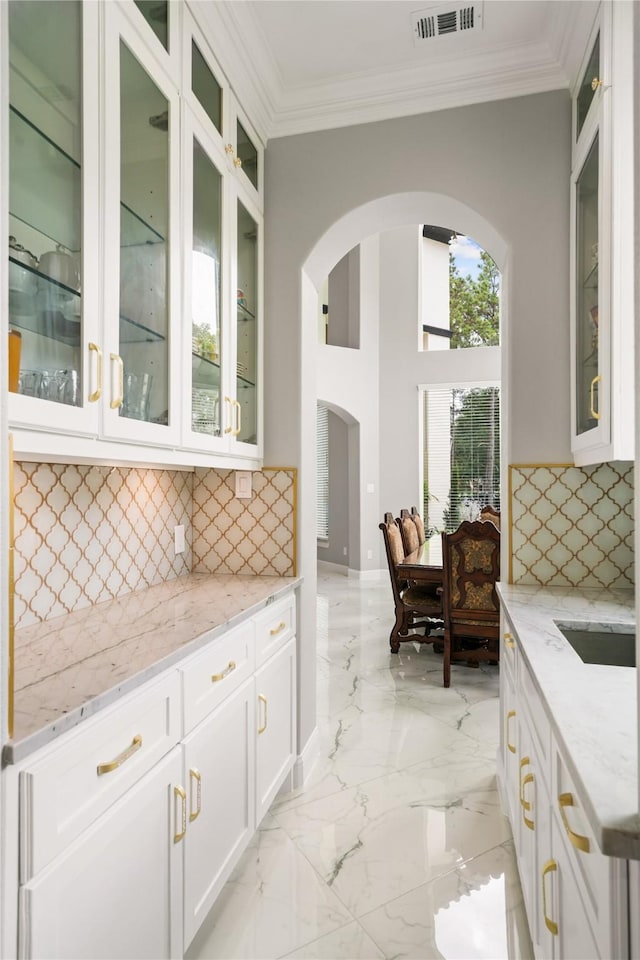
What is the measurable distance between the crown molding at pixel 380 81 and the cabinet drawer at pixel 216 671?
6.76 ft

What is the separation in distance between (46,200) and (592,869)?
1.62m

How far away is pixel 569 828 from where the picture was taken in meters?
1.02

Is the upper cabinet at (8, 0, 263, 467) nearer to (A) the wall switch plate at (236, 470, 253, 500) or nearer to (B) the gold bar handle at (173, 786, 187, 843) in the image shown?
(A) the wall switch plate at (236, 470, 253, 500)

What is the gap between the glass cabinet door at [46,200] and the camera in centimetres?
116

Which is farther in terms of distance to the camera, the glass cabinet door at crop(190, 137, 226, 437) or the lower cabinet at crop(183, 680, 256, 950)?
the glass cabinet door at crop(190, 137, 226, 437)

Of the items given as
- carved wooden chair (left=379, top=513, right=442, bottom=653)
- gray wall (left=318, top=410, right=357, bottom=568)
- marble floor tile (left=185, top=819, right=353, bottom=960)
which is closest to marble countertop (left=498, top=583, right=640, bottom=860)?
marble floor tile (left=185, top=819, right=353, bottom=960)

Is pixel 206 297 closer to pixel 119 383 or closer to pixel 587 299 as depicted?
pixel 119 383

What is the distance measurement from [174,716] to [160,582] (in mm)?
1027

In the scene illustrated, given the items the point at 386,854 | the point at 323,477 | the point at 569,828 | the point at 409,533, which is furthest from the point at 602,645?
the point at 323,477

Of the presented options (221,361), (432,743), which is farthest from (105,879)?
(432,743)

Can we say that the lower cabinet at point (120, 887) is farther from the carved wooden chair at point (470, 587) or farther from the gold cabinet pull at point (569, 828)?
the carved wooden chair at point (470, 587)

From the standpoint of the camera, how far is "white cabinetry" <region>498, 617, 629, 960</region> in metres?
0.82

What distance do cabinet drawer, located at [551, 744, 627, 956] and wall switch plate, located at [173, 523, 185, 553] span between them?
1789 millimetres

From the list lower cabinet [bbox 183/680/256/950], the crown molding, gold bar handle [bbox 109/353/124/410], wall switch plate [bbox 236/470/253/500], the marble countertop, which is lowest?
lower cabinet [bbox 183/680/256/950]
